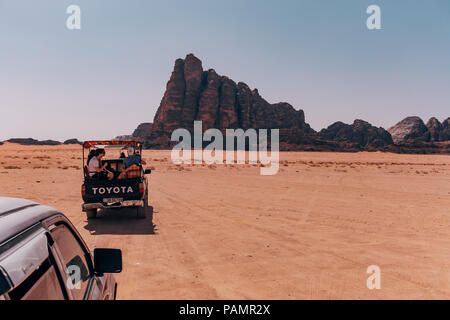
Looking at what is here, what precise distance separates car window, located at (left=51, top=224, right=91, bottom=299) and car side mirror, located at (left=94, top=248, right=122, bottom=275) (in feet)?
0.33

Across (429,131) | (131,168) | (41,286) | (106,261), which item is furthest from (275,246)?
(429,131)

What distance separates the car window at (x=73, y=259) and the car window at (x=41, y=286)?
0.16 m

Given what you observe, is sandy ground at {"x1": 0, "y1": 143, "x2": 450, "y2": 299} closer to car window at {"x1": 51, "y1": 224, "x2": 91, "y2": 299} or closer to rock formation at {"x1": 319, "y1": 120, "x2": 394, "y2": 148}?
car window at {"x1": 51, "y1": 224, "x2": 91, "y2": 299}

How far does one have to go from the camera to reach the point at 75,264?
8.99ft

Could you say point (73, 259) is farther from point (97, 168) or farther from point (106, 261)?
point (97, 168)

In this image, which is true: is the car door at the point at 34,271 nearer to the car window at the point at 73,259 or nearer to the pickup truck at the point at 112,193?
the car window at the point at 73,259

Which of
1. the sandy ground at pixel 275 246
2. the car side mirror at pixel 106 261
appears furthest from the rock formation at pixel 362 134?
the car side mirror at pixel 106 261

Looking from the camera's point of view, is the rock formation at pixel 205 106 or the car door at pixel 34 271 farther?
the rock formation at pixel 205 106

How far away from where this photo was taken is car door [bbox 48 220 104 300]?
2402mm

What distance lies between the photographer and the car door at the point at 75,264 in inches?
94.6

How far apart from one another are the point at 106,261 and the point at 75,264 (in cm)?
33

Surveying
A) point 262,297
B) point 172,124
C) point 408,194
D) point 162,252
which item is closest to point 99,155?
point 162,252
